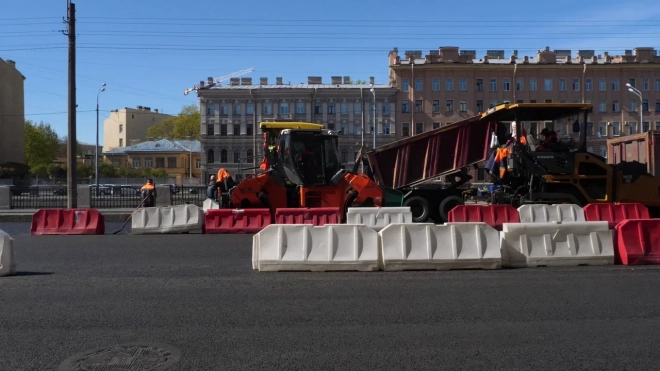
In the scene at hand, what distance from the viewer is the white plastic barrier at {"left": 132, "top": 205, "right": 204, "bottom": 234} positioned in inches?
640

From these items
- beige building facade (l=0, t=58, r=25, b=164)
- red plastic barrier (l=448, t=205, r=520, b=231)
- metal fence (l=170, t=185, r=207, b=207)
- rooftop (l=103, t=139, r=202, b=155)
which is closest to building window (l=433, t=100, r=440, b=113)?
rooftop (l=103, t=139, r=202, b=155)

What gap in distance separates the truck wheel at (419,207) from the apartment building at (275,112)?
42.4 meters

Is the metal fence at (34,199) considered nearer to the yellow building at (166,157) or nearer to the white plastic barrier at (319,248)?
the white plastic barrier at (319,248)

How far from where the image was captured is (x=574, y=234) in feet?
32.5

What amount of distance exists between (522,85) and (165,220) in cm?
5656

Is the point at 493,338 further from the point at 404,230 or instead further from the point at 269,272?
the point at 269,272

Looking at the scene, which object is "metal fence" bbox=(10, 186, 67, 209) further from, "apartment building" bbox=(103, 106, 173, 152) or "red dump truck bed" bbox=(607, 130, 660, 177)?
"apartment building" bbox=(103, 106, 173, 152)

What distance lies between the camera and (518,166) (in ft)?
55.9

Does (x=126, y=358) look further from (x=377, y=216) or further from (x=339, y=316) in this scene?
(x=377, y=216)

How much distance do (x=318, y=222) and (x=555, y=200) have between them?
6487 millimetres

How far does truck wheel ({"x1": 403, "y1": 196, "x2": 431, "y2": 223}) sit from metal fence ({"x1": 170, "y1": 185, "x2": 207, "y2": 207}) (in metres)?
13.8

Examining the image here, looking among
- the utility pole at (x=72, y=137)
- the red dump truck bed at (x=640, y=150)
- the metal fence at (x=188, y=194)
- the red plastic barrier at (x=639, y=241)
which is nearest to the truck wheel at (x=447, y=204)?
the red dump truck bed at (x=640, y=150)

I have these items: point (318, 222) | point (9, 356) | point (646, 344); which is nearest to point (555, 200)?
point (318, 222)

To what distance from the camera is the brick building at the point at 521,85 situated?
2539 inches
